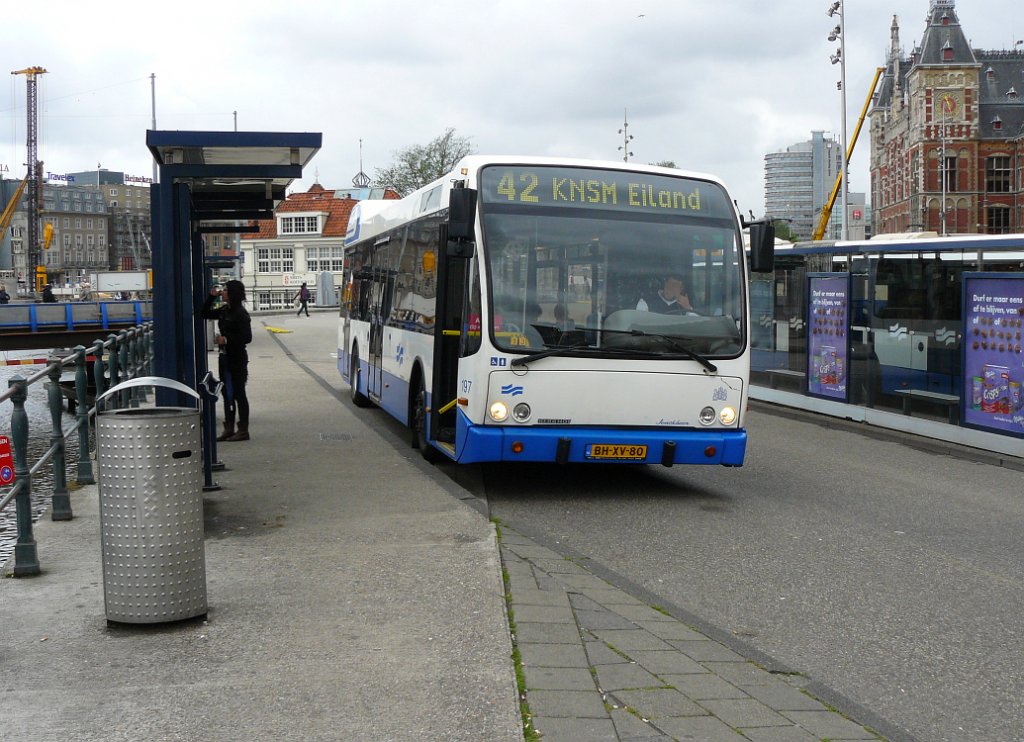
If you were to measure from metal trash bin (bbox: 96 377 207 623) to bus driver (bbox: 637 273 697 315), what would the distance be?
514cm

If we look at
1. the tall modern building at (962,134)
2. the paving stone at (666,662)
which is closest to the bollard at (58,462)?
the paving stone at (666,662)

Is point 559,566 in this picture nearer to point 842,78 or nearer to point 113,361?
point 113,361

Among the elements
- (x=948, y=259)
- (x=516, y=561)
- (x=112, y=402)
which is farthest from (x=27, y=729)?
(x=948, y=259)

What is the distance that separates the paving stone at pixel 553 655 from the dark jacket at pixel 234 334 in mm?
8503

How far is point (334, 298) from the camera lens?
77812 millimetres

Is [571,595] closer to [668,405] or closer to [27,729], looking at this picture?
[27,729]

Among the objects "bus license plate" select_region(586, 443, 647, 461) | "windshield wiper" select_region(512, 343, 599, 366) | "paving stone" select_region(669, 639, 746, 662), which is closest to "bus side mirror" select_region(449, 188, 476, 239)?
"windshield wiper" select_region(512, 343, 599, 366)

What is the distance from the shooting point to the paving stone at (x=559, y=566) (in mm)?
7223

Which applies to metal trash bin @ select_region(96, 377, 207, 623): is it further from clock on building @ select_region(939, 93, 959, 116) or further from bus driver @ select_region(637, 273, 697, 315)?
clock on building @ select_region(939, 93, 959, 116)

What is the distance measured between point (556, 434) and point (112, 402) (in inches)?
196

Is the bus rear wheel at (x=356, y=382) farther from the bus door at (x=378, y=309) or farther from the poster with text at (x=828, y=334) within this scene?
the poster with text at (x=828, y=334)

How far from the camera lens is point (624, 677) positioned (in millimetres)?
5152

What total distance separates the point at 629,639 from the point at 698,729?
1.19 meters

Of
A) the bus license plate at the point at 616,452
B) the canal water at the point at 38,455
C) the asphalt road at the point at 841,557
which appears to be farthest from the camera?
the bus license plate at the point at 616,452
